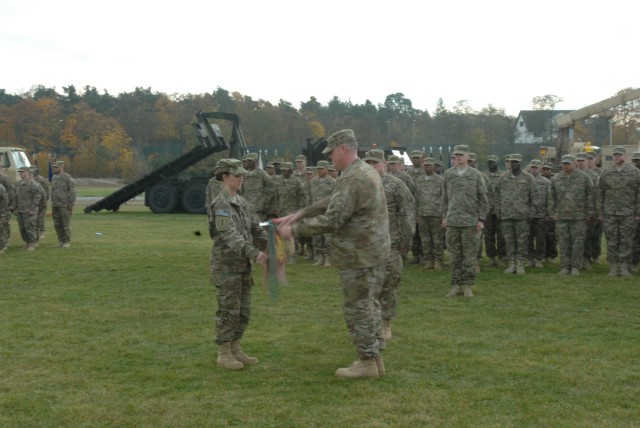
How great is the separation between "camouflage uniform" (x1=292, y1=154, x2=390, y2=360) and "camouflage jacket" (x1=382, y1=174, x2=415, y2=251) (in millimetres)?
1902

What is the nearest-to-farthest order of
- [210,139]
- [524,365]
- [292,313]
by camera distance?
[524,365] < [292,313] < [210,139]

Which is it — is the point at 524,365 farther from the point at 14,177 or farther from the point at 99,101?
the point at 99,101

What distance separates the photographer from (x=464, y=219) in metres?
10.2

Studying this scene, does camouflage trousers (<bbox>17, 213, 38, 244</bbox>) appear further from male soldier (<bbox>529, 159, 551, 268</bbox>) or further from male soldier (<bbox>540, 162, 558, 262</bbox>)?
male soldier (<bbox>540, 162, 558, 262</bbox>)

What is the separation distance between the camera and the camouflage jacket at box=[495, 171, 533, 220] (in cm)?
1255

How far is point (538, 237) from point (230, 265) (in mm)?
8625

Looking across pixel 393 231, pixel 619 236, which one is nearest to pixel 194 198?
pixel 619 236

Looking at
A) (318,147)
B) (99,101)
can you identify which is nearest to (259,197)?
(318,147)

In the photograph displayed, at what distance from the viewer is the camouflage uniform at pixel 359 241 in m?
6.05

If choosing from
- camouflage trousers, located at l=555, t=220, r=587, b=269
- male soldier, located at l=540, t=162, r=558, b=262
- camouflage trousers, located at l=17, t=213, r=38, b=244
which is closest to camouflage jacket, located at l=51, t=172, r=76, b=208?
camouflage trousers, located at l=17, t=213, r=38, b=244

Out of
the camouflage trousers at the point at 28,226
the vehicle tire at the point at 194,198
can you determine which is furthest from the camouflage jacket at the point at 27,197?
the vehicle tire at the point at 194,198

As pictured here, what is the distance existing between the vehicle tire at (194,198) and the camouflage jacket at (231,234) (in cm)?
2279

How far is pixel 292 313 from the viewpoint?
9117 millimetres

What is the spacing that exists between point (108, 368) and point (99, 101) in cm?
8852
